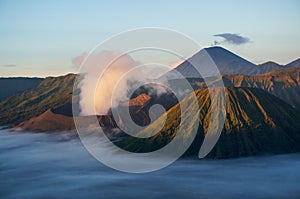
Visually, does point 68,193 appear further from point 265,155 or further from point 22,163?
point 265,155

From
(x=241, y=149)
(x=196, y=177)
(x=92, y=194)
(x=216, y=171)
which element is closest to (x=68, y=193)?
(x=92, y=194)

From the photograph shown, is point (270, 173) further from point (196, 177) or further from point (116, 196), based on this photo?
point (116, 196)

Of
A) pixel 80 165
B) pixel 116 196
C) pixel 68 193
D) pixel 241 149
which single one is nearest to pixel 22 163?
pixel 80 165

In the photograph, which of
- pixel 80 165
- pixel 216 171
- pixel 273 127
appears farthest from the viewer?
pixel 273 127

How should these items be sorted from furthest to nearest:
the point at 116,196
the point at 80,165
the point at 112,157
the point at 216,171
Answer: the point at 112,157, the point at 80,165, the point at 216,171, the point at 116,196

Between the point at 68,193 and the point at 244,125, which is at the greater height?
the point at 244,125

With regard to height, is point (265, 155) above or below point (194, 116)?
below

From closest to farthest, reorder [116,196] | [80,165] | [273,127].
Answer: [116,196] < [80,165] < [273,127]

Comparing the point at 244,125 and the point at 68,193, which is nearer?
the point at 68,193

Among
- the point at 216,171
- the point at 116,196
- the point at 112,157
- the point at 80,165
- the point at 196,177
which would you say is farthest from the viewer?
the point at 112,157
